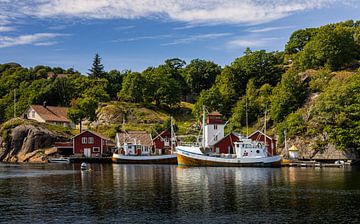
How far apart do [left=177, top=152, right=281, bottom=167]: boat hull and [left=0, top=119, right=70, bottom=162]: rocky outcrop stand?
4315 cm

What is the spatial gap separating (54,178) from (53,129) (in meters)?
65.0

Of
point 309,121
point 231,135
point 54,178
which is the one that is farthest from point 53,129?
point 309,121

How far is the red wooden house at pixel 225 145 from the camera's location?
108375mm

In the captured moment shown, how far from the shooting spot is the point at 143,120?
5846 inches

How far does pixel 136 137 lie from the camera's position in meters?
121

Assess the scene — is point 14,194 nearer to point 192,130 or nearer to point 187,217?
point 187,217

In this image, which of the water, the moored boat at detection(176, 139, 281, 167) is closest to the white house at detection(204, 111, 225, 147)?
the moored boat at detection(176, 139, 281, 167)

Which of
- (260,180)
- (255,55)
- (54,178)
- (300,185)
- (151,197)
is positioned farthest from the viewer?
(255,55)

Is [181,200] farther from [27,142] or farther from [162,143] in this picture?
[27,142]

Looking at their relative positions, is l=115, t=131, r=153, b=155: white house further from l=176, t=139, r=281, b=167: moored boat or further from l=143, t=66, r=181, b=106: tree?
l=143, t=66, r=181, b=106: tree

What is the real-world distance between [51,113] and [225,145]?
69.6 meters

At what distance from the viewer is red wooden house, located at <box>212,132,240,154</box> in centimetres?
10838

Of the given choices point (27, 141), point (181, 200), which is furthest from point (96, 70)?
point (181, 200)

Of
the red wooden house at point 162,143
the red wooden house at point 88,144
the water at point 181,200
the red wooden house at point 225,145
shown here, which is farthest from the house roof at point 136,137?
the water at point 181,200
